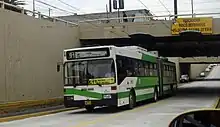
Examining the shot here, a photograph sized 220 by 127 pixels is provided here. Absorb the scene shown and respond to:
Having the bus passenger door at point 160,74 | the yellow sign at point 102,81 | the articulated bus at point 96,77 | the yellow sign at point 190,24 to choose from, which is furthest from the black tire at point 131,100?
the yellow sign at point 190,24

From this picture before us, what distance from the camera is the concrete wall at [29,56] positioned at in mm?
20328

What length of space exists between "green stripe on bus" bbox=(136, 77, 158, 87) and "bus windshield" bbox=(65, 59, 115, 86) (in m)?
3.96

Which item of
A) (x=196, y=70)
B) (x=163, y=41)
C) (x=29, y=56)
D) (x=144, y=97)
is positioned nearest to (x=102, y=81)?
(x=144, y=97)

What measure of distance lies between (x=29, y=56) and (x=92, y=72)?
5788 millimetres

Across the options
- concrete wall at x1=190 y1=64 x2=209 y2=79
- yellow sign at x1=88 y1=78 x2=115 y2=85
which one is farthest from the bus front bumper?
concrete wall at x1=190 y1=64 x2=209 y2=79

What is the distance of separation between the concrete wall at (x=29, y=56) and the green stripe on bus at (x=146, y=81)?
582 centimetres

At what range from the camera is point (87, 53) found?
18.8m

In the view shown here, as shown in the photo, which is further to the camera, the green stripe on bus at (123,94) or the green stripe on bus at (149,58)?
the green stripe on bus at (149,58)

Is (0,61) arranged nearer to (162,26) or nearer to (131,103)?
(131,103)

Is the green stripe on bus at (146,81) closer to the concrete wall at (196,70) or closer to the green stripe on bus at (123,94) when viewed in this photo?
the green stripe on bus at (123,94)

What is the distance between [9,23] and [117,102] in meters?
7.16

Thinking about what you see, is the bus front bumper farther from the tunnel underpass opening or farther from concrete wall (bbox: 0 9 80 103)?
the tunnel underpass opening

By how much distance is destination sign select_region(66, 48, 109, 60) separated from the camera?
60.7ft

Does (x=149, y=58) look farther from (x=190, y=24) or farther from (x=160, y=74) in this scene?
(x=190, y=24)
